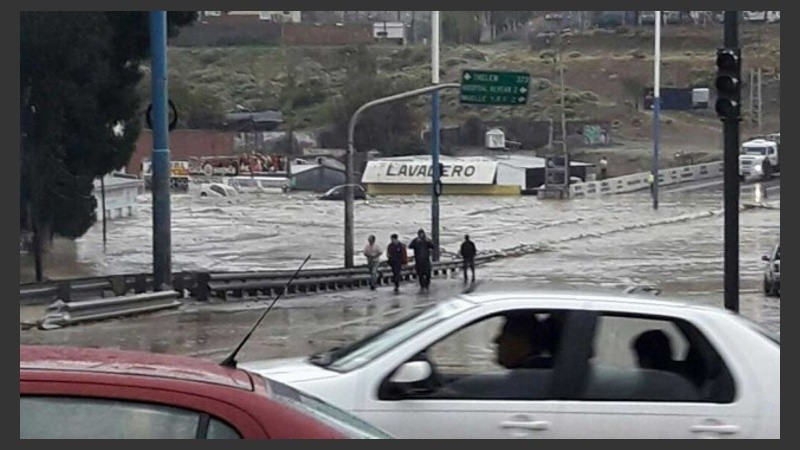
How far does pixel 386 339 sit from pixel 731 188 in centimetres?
826

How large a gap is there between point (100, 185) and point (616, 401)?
42316mm

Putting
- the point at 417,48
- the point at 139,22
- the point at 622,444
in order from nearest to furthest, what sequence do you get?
the point at 622,444, the point at 139,22, the point at 417,48

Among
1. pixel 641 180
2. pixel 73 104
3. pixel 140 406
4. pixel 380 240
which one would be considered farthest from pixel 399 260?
pixel 641 180

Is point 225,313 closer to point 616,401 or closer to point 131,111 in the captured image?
point 131,111

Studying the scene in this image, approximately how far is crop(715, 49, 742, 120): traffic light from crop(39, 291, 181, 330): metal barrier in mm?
12345

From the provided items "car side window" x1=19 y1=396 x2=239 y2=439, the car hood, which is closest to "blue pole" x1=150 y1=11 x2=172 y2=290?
Result: the car hood

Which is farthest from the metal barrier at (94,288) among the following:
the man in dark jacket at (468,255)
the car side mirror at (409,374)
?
the car side mirror at (409,374)

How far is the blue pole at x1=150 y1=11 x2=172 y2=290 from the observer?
86.1ft

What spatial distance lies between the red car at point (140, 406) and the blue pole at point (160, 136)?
2235 centimetres

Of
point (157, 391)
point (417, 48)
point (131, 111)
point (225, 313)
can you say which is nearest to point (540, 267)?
point (131, 111)

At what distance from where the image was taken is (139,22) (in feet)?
119

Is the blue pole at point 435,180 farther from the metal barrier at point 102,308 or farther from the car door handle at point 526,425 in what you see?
the car door handle at point 526,425

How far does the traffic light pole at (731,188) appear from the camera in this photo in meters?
14.3

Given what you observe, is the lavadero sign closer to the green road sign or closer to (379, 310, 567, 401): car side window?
the green road sign
